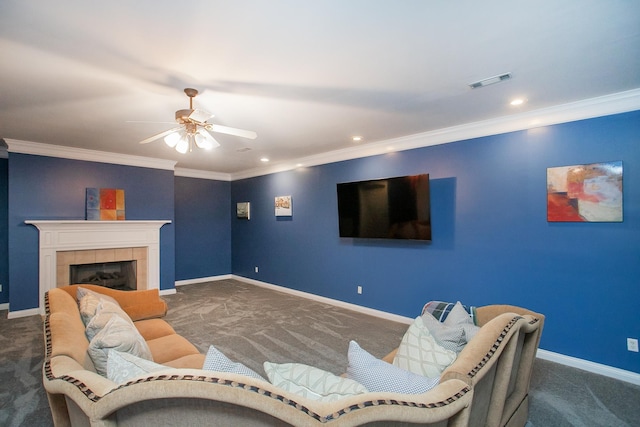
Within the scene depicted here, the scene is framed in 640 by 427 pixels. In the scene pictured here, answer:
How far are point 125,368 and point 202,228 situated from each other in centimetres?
638

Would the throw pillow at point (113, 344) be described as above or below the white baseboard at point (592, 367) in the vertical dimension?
above

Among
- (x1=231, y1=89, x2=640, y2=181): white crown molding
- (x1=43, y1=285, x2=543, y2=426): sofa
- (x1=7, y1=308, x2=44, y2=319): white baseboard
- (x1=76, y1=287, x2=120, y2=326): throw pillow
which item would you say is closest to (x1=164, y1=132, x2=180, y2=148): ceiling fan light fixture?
A: (x1=76, y1=287, x2=120, y2=326): throw pillow

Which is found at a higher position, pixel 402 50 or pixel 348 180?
pixel 402 50

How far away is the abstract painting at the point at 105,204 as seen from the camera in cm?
527

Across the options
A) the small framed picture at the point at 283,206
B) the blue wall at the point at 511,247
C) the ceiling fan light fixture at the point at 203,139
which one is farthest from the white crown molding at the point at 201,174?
the ceiling fan light fixture at the point at 203,139

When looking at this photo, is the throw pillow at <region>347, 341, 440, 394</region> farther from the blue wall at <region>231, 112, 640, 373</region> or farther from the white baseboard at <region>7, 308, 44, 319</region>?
→ the white baseboard at <region>7, 308, 44, 319</region>

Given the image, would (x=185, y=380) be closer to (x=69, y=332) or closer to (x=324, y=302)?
(x=69, y=332)

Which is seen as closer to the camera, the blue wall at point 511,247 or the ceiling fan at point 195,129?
the ceiling fan at point 195,129

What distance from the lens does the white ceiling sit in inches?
69.1

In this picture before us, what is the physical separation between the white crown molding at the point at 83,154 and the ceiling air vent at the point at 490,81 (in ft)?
18.2

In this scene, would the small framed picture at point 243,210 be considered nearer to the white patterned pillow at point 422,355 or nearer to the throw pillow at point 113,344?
the throw pillow at point 113,344

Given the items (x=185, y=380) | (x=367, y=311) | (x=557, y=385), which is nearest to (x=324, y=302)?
(x=367, y=311)

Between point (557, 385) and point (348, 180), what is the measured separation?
3.59 metres

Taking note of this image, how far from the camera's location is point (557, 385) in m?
2.74
